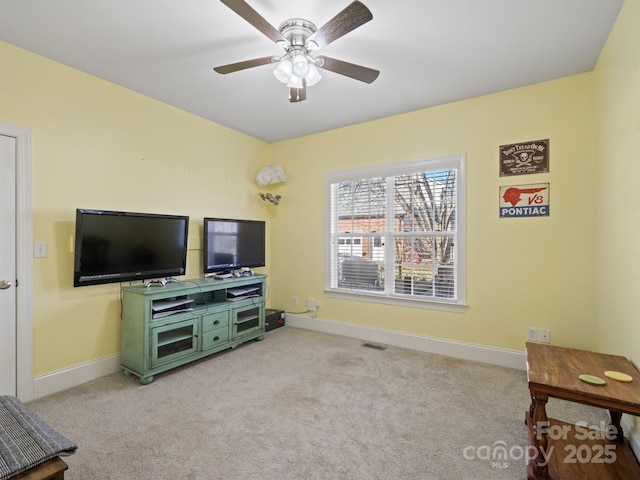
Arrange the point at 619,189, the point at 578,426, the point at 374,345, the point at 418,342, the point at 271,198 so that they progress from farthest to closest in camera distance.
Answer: the point at 271,198 < the point at 374,345 < the point at 418,342 < the point at 619,189 < the point at 578,426

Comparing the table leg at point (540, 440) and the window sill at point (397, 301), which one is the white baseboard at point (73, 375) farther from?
the table leg at point (540, 440)

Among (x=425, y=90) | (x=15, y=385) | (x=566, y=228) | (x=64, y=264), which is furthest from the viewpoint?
(x=425, y=90)

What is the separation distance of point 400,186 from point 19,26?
11.2 ft

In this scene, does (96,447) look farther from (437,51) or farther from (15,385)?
(437,51)

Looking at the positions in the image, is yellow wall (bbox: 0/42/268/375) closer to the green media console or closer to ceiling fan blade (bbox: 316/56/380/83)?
the green media console

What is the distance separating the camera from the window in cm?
328

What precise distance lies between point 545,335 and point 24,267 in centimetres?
433

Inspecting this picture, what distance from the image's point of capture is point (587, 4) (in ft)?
6.11

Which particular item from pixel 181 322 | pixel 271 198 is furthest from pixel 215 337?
pixel 271 198

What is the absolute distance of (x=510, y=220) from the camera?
116 inches

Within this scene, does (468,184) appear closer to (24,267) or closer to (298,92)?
(298,92)

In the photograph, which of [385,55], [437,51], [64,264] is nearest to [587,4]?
[437,51]

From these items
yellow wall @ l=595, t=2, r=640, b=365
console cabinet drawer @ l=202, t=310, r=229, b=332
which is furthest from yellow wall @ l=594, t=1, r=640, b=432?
console cabinet drawer @ l=202, t=310, r=229, b=332

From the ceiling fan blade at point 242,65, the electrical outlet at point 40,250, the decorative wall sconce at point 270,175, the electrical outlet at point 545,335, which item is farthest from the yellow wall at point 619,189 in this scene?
the electrical outlet at point 40,250
